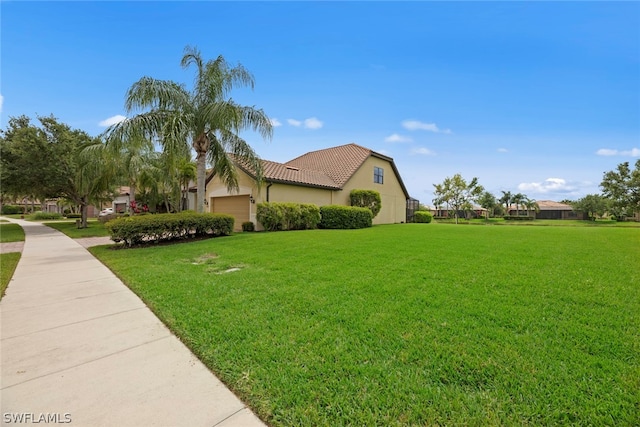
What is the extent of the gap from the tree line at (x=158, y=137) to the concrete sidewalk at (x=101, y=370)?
25.7 ft

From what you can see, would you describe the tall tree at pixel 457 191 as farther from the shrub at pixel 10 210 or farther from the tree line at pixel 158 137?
the shrub at pixel 10 210

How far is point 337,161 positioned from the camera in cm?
2348

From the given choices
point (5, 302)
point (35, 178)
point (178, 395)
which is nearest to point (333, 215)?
point (5, 302)

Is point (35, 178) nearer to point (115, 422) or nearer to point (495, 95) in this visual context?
point (115, 422)

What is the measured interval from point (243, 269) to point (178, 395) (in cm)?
421

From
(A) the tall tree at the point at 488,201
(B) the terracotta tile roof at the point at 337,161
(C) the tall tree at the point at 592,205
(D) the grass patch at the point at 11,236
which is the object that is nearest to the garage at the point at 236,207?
(B) the terracotta tile roof at the point at 337,161

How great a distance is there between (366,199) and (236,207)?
31.7 ft

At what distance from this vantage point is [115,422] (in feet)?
6.75

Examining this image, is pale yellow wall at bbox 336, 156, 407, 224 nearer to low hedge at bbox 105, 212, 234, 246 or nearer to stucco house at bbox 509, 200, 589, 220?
low hedge at bbox 105, 212, 234, 246

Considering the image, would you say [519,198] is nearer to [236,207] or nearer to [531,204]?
[531,204]

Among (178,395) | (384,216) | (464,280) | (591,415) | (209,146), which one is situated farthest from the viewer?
(384,216)

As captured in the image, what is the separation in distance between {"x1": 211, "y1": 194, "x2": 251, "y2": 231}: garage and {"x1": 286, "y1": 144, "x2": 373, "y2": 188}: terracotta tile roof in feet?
23.2

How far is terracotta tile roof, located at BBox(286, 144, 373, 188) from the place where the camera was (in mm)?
21500

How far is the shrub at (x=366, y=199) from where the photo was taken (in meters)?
21.2
